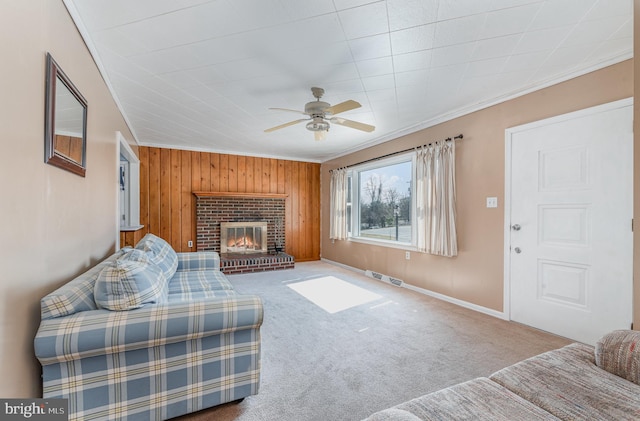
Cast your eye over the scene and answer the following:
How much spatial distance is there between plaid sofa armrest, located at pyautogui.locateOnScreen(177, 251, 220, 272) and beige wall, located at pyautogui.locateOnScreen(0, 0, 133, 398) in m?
1.35

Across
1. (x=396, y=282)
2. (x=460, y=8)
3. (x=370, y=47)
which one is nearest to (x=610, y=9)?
(x=460, y=8)

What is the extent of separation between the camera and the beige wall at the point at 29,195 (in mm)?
1110

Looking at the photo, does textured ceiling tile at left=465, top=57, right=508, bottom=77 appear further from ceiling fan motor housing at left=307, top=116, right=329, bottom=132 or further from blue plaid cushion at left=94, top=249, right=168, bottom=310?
blue plaid cushion at left=94, top=249, right=168, bottom=310

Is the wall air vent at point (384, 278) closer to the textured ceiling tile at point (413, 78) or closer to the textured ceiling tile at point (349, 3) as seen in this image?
the textured ceiling tile at point (413, 78)

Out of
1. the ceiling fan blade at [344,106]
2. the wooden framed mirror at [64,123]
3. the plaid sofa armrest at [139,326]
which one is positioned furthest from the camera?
the ceiling fan blade at [344,106]

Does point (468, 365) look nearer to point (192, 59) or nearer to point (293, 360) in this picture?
point (293, 360)

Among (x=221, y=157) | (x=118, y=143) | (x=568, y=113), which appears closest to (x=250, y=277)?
(x=221, y=157)

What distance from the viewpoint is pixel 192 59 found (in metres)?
2.32

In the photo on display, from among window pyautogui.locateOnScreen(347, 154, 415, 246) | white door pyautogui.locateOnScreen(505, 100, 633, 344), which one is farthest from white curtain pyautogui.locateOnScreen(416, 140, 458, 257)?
white door pyautogui.locateOnScreen(505, 100, 633, 344)

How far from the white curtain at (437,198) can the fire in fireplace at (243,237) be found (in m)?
3.35

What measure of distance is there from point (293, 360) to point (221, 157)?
178 inches

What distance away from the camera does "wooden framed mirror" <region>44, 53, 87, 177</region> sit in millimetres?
1428

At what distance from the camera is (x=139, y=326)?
1.39 m

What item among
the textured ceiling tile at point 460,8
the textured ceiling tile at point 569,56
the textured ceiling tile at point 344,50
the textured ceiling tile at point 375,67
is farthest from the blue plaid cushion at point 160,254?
the textured ceiling tile at point 569,56
